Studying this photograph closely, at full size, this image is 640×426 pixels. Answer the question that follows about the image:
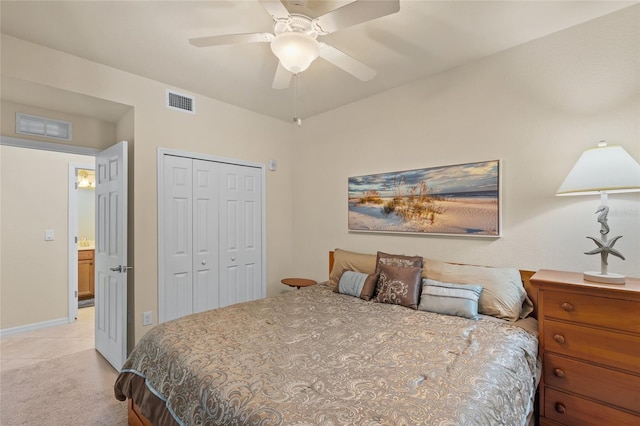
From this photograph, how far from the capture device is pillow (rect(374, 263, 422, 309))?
229 centimetres

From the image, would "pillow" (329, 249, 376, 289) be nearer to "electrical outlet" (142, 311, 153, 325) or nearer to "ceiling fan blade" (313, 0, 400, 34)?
"electrical outlet" (142, 311, 153, 325)

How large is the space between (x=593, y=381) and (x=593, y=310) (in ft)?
1.26

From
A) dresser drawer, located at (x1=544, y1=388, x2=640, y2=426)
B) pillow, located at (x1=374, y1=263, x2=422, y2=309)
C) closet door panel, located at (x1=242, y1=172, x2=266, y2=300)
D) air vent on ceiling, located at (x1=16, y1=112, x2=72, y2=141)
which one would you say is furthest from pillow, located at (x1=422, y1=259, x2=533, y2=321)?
air vent on ceiling, located at (x1=16, y1=112, x2=72, y2=141)

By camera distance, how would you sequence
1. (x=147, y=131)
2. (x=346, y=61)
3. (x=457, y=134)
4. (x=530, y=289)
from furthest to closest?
(x=147, y=131) → (x=457, y=134) → (x=530, y=289) → (x=346, y=61)

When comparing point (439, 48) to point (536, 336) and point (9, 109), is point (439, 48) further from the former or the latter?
point (9, 109)

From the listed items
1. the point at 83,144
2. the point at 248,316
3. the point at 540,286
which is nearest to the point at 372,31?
the point at 540,286

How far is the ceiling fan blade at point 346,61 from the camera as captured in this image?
1.79 m

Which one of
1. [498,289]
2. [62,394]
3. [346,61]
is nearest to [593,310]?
[498,289]

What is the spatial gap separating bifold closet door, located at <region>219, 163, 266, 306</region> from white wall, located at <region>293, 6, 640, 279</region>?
4.61 feet

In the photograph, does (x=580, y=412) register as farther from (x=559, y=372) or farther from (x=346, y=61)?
(x=346, y=61)

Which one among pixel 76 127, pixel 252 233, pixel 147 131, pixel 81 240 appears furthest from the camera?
pixel 81 240

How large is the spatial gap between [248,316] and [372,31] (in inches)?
86.0

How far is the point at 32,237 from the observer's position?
12.3 ft

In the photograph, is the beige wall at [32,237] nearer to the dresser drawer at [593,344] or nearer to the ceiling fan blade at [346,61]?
the ceiling fan blade at [346,61]
